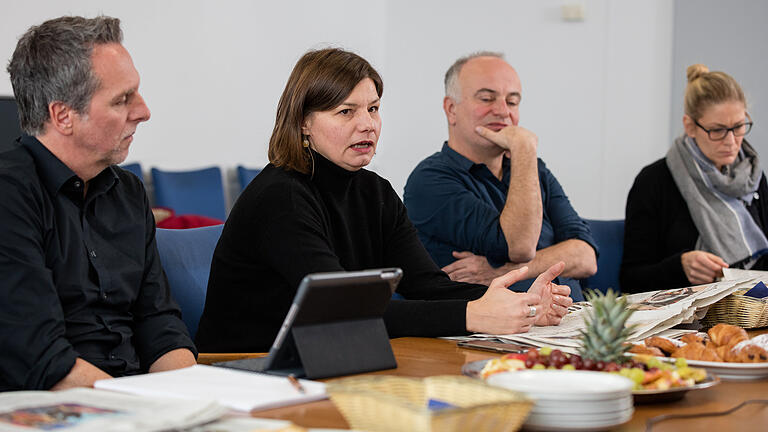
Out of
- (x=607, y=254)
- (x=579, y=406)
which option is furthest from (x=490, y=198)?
(x=579, y=406)

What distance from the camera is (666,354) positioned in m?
1.45

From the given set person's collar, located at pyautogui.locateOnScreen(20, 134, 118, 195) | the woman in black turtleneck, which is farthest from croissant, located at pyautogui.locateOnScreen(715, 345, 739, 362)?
person's collar, located at pyautogui.locateOnScreen(20, 134, 118, 195)

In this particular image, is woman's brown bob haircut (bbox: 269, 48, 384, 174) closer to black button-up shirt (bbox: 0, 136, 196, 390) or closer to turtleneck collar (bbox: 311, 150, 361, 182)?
turtleneck collar (bbox: 311, 150, 361, 182)

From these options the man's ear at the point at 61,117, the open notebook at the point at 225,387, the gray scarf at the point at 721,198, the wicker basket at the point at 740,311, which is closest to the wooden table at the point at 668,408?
the open notebook at the point at 225,387

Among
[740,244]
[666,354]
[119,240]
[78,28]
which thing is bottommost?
[740,244]

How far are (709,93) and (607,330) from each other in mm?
2519


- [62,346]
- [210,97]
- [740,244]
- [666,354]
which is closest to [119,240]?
[62,346]

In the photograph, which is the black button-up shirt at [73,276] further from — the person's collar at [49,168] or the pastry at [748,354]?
the pastry at [748,354]

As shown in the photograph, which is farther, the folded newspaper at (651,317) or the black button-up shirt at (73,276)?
the folded newspaper at (651,317)

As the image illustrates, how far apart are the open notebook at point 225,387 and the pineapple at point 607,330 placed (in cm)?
36

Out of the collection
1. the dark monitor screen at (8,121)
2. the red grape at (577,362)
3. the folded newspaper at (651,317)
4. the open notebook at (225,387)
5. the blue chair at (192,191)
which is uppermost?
the dark monitor screen at (8,121)

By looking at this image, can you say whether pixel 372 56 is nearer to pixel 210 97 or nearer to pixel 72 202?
pixel 210 97

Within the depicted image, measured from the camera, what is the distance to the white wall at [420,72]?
17.6ft

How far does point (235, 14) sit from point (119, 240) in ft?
13.7
